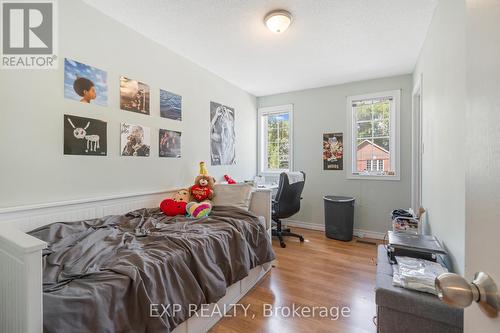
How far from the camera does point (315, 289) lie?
212 cm

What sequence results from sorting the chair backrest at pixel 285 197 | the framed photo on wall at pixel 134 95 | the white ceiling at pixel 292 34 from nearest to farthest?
1. the white ceiling at pixel 292 34
2. the framed photo on wall at pixel 134 95
3. the chair backrest at pixel 285 197

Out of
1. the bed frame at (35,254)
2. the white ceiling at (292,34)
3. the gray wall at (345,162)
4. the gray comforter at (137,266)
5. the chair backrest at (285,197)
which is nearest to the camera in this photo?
the bed frame at (35,254)

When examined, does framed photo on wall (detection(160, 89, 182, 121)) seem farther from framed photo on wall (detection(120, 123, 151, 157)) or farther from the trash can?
the trash can

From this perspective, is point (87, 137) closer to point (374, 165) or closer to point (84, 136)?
point (84, 136)

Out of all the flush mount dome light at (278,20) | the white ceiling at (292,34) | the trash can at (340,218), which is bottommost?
the trash can at (340,218)

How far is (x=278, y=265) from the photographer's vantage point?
2.62 m

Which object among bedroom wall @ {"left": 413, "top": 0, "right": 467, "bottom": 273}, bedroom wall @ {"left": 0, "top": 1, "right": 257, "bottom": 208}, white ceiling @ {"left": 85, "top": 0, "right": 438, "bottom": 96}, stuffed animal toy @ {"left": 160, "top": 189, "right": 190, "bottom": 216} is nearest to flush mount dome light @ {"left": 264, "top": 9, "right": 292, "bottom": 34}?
white ceiling @ {"left": 85, "top": 0, "right": 438, "bottom": 96}

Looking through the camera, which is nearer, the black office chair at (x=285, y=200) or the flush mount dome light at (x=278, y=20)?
the flush mount dome light at (x=278, y=20)

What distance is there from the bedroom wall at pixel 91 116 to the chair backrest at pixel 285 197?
119 centimetres

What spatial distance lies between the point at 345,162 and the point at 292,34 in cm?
221

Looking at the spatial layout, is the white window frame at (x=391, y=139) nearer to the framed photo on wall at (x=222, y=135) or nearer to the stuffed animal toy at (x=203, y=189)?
the framed photo on wall at (x=222, y=135)

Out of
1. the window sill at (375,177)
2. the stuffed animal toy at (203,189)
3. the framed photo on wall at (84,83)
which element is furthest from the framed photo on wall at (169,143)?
the window sill at (375,177)

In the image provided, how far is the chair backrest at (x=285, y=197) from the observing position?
3124 millimetres

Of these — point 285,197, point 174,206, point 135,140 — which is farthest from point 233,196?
point 135,140
